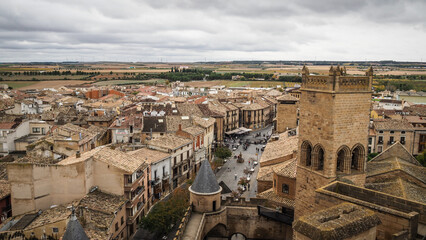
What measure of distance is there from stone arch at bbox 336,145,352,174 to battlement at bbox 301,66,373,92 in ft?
10.8

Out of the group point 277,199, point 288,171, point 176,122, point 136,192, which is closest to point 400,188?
point 288,171

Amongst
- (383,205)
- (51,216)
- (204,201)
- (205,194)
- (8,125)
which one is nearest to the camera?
(383,205)

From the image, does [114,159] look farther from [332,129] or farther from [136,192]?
[332,129]

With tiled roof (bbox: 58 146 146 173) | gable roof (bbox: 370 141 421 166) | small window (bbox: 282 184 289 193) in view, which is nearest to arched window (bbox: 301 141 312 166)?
small window (bbox: 282 184 289 193)

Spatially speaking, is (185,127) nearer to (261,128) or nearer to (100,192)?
(100,192)

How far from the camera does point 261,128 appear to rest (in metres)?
98.5

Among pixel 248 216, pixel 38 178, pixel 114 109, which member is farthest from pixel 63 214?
pixel 114 109

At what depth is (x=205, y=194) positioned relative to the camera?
2625 cm

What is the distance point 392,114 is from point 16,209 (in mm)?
67838

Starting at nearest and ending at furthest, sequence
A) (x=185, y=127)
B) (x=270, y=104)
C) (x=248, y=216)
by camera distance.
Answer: (x=248, y=216) < (x=185, y=127) < (x=270, y=104)

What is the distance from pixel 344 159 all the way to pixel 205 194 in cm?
1015

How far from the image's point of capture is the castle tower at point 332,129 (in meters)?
19.9

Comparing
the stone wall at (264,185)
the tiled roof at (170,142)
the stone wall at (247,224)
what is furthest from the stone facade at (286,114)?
the stone wall at (247,224)

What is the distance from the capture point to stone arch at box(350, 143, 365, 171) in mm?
21078
